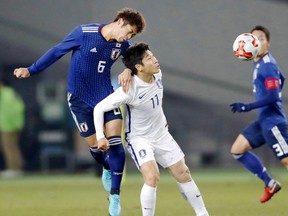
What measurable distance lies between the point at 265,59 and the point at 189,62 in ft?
24.1

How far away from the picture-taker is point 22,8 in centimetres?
2083

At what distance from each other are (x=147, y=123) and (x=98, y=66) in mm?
1132

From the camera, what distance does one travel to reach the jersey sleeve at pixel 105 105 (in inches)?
409

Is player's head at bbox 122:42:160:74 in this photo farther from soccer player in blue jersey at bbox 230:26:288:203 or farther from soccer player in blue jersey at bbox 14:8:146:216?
soccer player in blue jersey at bbox 230:26:288:203

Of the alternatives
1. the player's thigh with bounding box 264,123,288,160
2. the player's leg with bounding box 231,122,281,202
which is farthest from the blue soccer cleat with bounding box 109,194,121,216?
the player's leg with bounding box 231,122,281,202

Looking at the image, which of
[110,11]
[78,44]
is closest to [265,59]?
[78,44]

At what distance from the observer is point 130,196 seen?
1514 centimetres

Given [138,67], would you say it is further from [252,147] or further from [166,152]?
[252,147]

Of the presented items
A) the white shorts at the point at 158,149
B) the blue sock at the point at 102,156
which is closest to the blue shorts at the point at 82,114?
the blue sock at the point at 102,156

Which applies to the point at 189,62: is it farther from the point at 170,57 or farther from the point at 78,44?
the point at 78,44

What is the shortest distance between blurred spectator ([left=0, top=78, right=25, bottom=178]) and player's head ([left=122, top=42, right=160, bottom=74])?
10.8 m

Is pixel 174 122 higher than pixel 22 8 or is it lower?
lower

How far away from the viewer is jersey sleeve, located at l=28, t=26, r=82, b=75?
36.5 ft

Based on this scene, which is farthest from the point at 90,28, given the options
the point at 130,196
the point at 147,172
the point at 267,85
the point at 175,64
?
the point at 175,64
